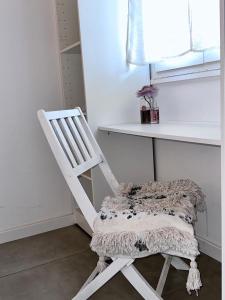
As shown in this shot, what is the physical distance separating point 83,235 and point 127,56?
1.19 metres

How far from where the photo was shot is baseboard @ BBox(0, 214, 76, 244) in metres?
2.27

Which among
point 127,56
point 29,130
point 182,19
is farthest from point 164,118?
point 29,130

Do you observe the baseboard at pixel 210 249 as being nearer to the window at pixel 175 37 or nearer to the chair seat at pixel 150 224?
the chair seat at pixel 150 224

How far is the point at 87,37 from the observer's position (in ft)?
6.31

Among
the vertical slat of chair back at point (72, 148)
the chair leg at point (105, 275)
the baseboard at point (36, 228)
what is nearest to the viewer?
the chair leg at point (105, 275)

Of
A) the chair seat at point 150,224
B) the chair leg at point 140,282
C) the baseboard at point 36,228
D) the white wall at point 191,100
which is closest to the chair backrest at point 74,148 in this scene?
the chair seat at point 150,224

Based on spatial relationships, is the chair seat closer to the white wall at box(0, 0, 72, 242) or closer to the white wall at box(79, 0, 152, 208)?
the white wall at box(79, 0, 152, 208)

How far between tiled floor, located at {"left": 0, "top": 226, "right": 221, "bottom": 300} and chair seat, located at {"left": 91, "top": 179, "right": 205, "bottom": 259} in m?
0.42

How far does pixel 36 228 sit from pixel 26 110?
0.81 metres

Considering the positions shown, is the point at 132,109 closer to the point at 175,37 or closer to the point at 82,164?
the point at 175,37

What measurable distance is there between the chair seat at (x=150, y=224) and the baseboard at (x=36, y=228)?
1024mm

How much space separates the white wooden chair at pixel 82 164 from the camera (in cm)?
129

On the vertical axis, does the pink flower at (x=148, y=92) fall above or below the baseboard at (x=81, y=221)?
above

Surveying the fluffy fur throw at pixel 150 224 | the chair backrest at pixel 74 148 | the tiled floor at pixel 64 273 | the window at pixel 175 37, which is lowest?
the tiled floor at pixel 64 273
